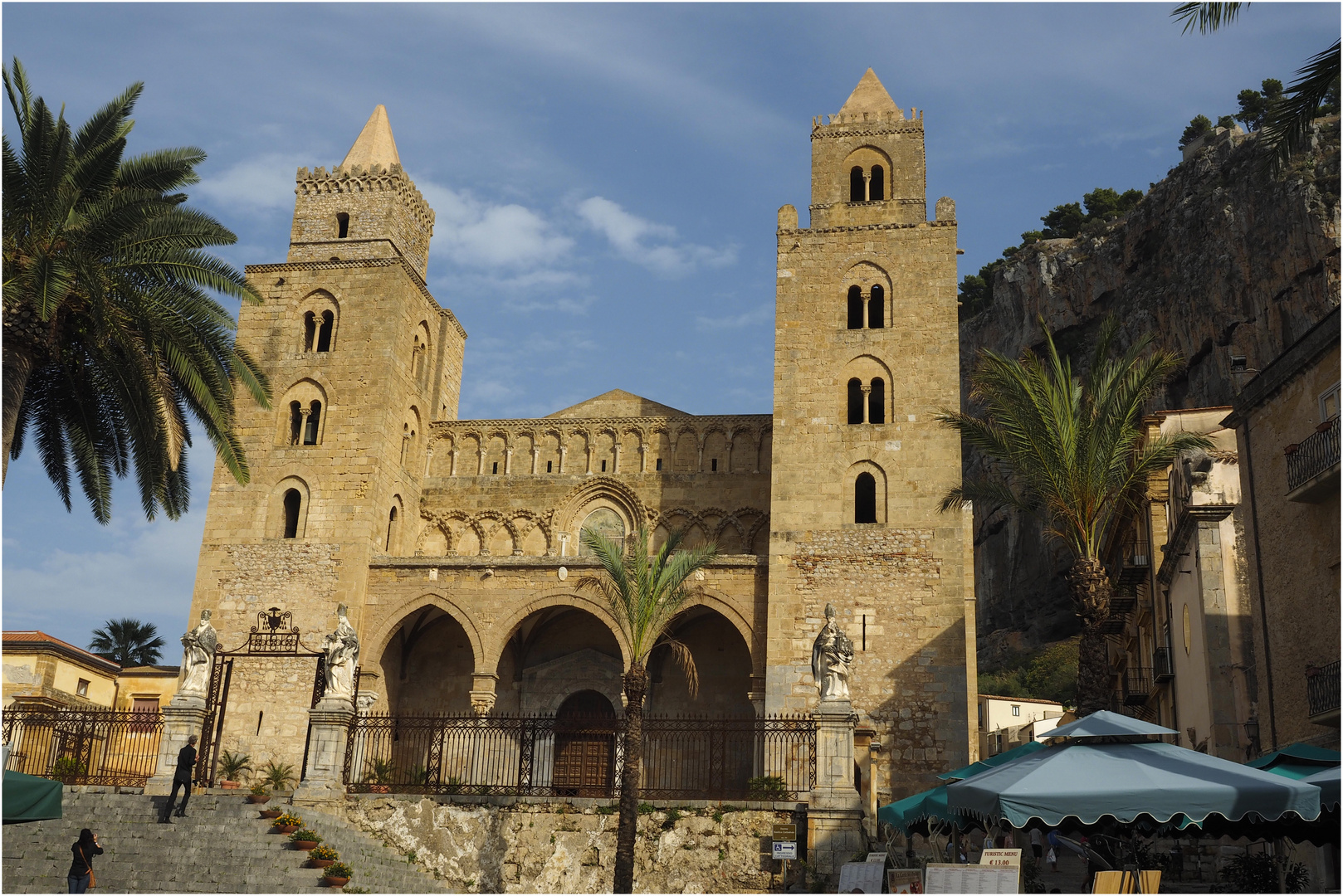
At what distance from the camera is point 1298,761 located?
1201cm

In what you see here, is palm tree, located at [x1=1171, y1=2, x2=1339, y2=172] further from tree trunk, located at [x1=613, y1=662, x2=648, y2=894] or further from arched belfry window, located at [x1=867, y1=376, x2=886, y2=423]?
arched belfry window, located at [x1=867, y1=376, x2=886, y2=423]

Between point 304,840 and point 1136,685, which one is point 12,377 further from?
point 1136,685

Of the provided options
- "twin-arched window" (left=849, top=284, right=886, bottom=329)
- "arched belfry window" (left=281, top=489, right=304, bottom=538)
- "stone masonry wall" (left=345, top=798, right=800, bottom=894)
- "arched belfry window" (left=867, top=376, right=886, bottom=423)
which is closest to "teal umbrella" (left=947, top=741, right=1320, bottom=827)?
"stone masonry wall" (left=345, top=798, right=800, bottom=894)

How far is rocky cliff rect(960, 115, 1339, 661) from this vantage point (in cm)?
4434

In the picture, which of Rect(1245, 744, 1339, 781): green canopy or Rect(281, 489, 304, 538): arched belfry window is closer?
Rect(1245, 744, 1339, 781): green canopy

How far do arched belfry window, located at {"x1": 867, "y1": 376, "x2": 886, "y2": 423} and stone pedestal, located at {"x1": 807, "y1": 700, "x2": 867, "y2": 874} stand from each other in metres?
12.0

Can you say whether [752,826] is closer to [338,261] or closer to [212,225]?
[212,225]

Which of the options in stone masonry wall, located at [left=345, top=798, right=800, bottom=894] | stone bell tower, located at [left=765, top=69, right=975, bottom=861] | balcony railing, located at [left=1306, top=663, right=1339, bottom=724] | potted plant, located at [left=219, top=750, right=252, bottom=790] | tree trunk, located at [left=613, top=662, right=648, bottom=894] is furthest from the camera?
stone bell tower, located at [left=765, top=69, right=975, bottom=861]

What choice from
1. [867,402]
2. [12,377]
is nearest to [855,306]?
[867,402]

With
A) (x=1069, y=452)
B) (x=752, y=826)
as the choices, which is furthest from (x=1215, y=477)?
(x=752, y=826)

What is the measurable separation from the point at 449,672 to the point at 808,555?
898 centimetres

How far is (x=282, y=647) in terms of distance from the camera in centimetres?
2711

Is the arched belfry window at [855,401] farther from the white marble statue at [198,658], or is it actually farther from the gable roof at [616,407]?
the white marble statue at [198,658]

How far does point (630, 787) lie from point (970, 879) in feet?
24.9
